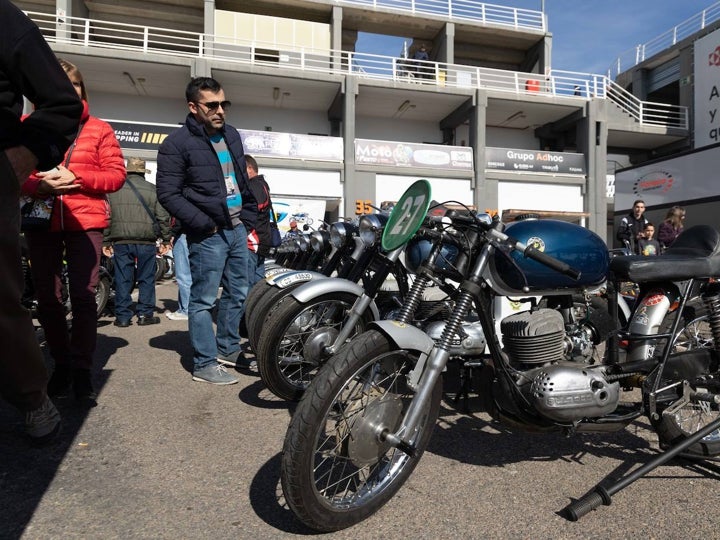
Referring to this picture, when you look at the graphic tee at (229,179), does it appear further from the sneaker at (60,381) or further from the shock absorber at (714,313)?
the shock absorber at (714,313)

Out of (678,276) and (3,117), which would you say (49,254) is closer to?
(3,117)

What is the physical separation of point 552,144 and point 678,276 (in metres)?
23.8

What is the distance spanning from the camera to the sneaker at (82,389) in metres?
2.89

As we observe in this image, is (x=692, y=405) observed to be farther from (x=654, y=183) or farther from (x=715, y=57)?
(x=715, y=57)

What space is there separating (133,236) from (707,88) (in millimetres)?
23358

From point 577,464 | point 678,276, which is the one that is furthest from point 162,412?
point 678,276

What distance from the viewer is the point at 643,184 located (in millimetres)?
17000

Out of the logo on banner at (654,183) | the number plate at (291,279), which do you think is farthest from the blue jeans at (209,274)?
the logo on banner at (654,183)

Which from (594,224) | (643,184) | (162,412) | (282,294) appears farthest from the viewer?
(594,224)

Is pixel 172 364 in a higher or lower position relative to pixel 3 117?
lower

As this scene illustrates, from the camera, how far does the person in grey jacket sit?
5.55m

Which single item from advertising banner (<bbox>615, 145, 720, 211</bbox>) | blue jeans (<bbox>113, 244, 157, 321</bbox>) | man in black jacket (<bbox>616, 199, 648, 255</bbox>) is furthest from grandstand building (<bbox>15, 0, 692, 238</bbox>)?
blue jeans (<bbox>113, 244, 157, 321</bbox>)

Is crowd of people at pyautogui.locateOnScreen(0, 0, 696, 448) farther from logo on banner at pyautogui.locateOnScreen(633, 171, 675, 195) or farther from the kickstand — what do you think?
logo on banner at pyautogui.locateOnScreen(633, 171, 675, 195)

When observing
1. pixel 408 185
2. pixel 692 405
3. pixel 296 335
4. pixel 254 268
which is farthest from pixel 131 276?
pixel 408 185
